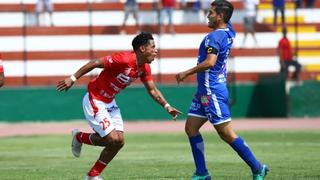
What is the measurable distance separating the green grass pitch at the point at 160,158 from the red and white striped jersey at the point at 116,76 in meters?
1.64

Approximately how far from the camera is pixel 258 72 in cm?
3747

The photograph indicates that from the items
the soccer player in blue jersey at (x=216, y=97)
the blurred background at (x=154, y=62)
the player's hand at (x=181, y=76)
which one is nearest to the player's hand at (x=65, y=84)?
the player's hand at (x=181, y=76)

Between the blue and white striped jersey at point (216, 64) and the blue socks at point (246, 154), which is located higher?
the blue and white striped jersey at point (216, 64)

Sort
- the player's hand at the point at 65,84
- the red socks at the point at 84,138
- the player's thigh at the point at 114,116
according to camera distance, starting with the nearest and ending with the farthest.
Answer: the player's hand at the point at 65,84
the player's thigh at the point at 114,116
the red socks at the point at 84,138

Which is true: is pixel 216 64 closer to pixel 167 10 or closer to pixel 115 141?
pixel 115 141

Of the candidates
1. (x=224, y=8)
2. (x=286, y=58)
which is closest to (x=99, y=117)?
(x=224, y=8)

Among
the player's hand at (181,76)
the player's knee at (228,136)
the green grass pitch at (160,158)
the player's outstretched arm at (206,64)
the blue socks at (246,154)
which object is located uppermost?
the player's outstretched arm at (206,64)

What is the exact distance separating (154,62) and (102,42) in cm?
245

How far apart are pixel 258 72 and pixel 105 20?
6367 mm

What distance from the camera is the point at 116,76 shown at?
516 inches

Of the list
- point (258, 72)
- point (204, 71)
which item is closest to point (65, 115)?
point (258, 72)

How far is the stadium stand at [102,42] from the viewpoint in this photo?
36.8m

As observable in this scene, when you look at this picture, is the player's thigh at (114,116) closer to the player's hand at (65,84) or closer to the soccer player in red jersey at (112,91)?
the soccer player in red jersey at (112,91)

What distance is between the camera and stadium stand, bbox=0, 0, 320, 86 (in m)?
36.8
